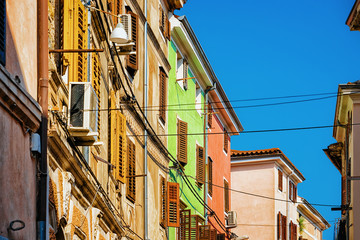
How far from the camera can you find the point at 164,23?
2806 centimetres

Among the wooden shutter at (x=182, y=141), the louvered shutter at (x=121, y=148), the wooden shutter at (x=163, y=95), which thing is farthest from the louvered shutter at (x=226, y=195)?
the louvered shutter at (x=121, y=148)

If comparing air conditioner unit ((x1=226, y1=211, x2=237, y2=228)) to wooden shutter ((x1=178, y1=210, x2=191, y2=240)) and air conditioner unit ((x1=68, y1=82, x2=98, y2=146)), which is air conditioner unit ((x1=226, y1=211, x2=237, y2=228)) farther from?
air conditioner unit ((x1=68, y1=82, x2=98, y2=146))

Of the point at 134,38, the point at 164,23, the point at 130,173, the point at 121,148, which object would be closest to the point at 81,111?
the point at 121,148

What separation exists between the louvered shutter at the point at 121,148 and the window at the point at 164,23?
830cm

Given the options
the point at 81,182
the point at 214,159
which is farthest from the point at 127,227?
the point at 214,159

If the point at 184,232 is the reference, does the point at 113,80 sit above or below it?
above

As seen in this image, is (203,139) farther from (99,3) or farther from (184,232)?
(99,3)

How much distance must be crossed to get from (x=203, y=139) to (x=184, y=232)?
5.82m

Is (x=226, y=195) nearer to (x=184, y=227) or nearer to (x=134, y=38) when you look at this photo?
(x=184, y=227)

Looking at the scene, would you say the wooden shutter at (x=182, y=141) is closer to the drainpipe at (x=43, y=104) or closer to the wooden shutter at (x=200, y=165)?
the wooden shutter at (x=200, y=165)

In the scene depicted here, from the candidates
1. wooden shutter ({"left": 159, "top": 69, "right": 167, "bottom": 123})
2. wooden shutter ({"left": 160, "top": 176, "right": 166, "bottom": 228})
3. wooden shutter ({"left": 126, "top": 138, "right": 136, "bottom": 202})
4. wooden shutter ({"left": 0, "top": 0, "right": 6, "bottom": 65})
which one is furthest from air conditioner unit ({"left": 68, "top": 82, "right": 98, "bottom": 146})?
wooden shutter ({"left": 159, "top": 69, "right": 167, "bottom": 123})

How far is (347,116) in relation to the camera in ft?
106

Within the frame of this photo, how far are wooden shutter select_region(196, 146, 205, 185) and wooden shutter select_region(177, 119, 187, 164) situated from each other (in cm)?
295

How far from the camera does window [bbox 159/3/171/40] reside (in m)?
27.6
